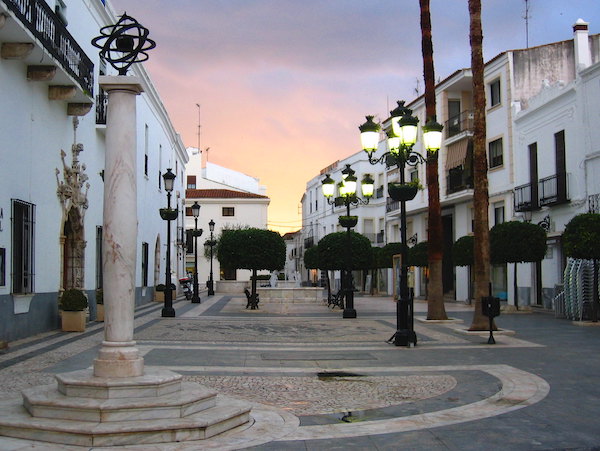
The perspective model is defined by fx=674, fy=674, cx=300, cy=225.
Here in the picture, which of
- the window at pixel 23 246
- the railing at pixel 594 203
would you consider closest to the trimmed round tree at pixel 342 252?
the railing at pixel 594 203

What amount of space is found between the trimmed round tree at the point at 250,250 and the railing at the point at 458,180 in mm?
10543

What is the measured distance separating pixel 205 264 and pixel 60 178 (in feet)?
170

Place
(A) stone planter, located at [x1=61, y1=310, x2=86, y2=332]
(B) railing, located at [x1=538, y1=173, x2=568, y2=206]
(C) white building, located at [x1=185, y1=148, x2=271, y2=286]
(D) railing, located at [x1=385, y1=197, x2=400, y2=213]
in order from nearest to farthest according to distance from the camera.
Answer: (A) stone planter, located at [x1=61, y1=310, x2=86, y2=332]
(B) railing, located at [x1=538, y1=173, x2=568, y2=206]
(D) railing, located at [x1=385, y1=197, x2=400, y2=213]
(C) white building, located at [x1=185, y1=148, x2=271, y2=286]

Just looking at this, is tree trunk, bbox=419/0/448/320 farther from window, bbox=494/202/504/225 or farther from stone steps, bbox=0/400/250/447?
stone steps, bbox=0/400/250/447

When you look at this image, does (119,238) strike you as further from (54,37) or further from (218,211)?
(218,211)

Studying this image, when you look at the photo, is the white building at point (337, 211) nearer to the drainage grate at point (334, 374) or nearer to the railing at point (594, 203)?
the railing at point (594, 203)

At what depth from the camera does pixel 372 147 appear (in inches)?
575

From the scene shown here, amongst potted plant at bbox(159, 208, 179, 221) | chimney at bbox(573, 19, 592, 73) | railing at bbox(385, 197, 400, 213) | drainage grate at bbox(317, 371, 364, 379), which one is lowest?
drainage grate at bbox(317, 371, 364, 379)

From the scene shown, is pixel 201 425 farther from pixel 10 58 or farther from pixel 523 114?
pixel 523 114

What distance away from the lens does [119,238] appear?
6.85 meters

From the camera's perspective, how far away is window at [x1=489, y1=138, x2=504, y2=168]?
29.4 metres

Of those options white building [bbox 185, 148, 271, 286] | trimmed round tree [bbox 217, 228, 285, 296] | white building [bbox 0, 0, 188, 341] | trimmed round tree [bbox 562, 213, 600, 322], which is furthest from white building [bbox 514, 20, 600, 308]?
white building [bbox 185, 148, 271, 286]

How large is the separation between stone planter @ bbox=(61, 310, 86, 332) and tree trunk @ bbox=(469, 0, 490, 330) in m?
9.18

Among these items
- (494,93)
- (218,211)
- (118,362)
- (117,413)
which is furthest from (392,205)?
(117,413)
